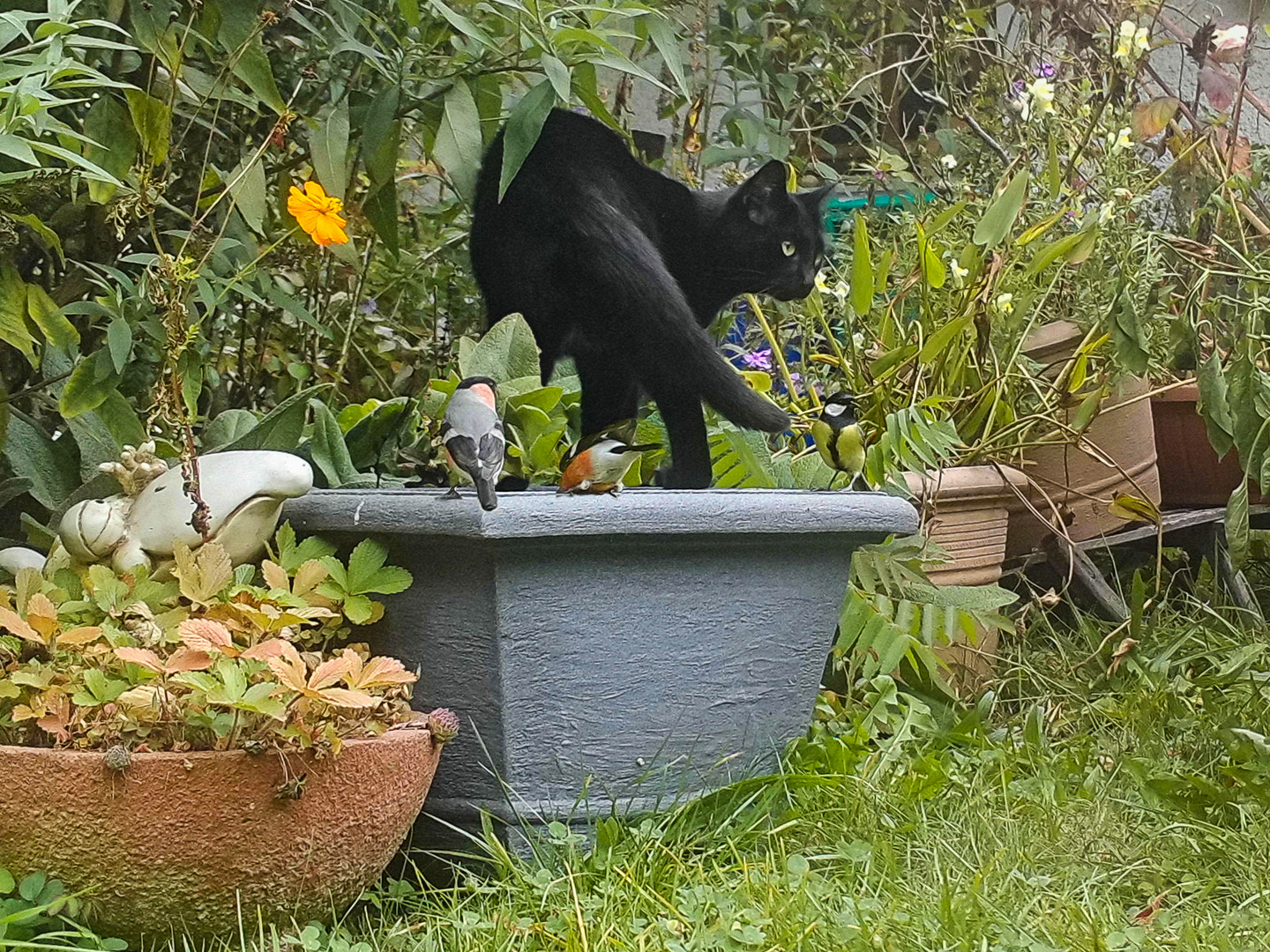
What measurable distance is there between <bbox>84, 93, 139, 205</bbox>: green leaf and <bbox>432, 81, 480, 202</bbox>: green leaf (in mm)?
349

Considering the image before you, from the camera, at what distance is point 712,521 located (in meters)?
1.44

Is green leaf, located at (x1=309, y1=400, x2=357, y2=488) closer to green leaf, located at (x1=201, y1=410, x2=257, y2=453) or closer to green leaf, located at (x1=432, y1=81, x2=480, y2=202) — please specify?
green leaf, located at (x1=201, y1=410, x2=257, y2=453)

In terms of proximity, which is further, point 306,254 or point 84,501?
point 306,254

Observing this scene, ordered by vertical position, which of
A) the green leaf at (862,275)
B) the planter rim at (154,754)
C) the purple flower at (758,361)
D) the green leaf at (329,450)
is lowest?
the planter rim at (154,754)

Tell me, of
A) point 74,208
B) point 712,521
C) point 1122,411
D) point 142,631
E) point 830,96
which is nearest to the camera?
point 142,631

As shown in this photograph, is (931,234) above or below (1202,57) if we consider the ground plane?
below

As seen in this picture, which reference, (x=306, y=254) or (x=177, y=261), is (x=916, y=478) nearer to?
(x=306, y=254)

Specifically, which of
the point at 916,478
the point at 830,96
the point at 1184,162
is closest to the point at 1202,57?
the point at 1184,162

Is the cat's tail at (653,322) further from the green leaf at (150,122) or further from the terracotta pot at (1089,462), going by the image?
the terracotta pot at (1089,462)

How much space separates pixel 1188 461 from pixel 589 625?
2.09 m

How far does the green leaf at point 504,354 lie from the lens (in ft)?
5.65

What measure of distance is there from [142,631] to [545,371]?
69 cm

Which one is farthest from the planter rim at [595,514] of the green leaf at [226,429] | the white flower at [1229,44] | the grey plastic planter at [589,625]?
the white flower at [1229,44]

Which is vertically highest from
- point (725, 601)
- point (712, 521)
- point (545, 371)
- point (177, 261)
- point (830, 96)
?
Result: point (830, 96)
